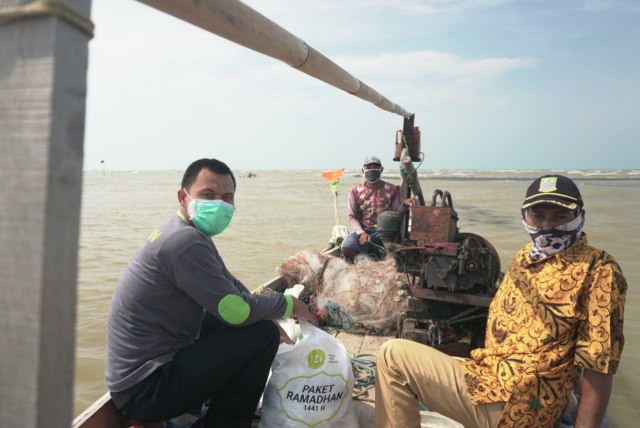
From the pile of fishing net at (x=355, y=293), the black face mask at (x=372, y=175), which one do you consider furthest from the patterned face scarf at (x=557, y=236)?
the black face mask at (x=372, y=175)

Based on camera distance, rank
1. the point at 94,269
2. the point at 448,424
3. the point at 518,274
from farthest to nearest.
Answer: the point at 94,269
the point at 448,424
the point at 518,274

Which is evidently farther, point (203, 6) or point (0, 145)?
point (203, 6)

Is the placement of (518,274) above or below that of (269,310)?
above

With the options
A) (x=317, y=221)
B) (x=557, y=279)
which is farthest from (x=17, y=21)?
(x=317, y=221)

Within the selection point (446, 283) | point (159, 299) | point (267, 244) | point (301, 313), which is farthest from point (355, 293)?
point (267, 244)

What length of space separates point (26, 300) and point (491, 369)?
2128 millimetres

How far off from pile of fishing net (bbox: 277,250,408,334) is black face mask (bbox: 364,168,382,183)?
5.44 ft

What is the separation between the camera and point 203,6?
39.3 inches

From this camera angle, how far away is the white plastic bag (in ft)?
7.98

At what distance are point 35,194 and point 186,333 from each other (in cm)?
177

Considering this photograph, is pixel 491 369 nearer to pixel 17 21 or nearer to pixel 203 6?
pixel 203 6

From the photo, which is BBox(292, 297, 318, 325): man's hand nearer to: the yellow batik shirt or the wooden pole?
the yellow batik shirt

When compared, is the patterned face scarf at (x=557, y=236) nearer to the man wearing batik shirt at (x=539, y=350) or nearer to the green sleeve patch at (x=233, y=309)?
the man wearing batik shirt at (x=539, y=350)

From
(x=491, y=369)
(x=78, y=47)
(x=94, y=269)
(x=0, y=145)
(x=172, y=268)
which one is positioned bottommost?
(x=94, y=269)
